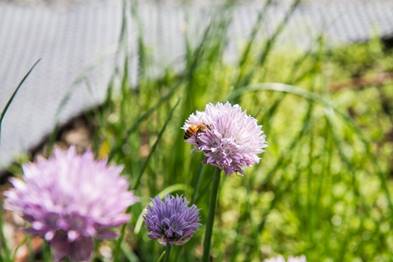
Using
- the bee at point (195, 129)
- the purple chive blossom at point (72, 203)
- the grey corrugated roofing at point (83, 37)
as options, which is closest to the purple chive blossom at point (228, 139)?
the bee at point (195, 129)

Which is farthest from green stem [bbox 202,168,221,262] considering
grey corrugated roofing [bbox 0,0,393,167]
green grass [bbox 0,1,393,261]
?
grey corrugated roofing [bbox 0,0,393,167]

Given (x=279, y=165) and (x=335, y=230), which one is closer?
(x=279, y=165)

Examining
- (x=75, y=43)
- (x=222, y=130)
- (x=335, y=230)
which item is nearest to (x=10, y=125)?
(x=75, y=43)

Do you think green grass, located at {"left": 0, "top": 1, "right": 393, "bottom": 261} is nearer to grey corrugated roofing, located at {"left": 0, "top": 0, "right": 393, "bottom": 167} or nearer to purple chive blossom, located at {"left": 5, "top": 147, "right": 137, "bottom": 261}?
grey corrugated roofing, located at {"left": 0, "top": 0, "right": 393, "bottom": 167}

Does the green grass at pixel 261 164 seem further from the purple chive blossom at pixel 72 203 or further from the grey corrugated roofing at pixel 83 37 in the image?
the purple chive blossom at pixel 72 203

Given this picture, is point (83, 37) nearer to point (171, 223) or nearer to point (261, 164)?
point (261, 164)

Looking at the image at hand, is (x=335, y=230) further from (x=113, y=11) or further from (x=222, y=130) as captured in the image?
(x=113, y=11)
